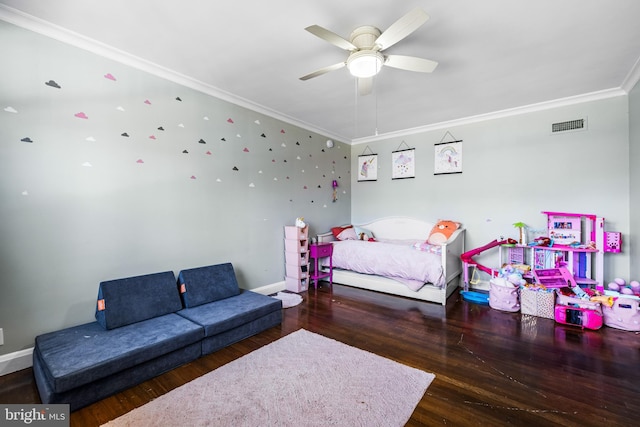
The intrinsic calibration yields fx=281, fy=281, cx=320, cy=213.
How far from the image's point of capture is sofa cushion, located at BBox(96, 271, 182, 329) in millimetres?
2250

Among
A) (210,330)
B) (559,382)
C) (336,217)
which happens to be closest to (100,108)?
(210,330)

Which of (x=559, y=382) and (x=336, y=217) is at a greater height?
(x=336, y=217)

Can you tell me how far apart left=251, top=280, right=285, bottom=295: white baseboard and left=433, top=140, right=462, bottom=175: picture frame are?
302 centimetres

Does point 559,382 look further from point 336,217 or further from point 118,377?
point 336,217

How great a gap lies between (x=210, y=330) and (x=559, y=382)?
8.45 ft

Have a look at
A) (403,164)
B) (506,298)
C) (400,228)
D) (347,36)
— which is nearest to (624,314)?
(506,298)

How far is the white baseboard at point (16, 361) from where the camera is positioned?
1.97 meters

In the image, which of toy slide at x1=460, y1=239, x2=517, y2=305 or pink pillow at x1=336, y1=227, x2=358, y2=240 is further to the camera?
pink pillow at x1=336, y1=227, x2=358, y2=240

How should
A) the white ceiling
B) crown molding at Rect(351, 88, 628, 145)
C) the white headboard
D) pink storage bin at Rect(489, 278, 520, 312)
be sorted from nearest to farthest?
the white ceiling < pink storage bin at Rect(489, 278, 520, 312) < crown molding at Rect(351, 88, 628, 145) < the white headboard

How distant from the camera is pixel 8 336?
1.99 meters

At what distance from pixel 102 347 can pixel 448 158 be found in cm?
468
